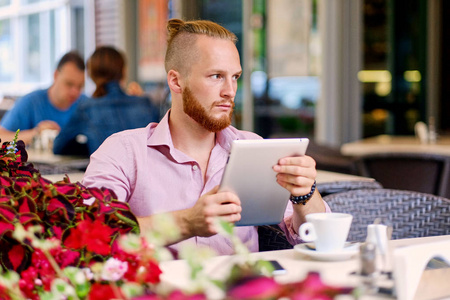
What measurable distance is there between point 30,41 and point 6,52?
0.97 meters

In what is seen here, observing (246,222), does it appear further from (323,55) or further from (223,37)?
(323,55)

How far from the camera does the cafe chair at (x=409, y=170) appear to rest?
4391mm

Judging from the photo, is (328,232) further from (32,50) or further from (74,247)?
(32,50)

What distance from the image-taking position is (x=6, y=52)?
13.3 metres

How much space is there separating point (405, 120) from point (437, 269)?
6.82 meters

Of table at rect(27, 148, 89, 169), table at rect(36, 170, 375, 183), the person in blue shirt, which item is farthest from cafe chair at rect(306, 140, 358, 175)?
table at rect(27, 148, 89, 169)

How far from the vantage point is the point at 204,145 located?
2.44 metres

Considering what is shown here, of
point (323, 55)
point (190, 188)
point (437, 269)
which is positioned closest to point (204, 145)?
point (190, 188)

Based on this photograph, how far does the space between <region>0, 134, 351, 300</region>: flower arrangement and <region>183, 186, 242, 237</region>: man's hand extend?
0.36 m

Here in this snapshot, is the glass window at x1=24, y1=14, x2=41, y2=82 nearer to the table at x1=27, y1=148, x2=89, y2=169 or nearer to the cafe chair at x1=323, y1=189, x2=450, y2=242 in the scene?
the table at x1=27, y1=148, x2=89, y2=169

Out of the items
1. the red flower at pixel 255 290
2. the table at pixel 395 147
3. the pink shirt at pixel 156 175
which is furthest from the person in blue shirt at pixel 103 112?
the red flower at pixel 255 290

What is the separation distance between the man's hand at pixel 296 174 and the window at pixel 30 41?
32.0 ft

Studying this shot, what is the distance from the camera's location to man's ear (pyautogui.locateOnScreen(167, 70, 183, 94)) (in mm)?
2480

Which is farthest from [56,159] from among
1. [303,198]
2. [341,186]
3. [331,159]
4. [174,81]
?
[303,198]
